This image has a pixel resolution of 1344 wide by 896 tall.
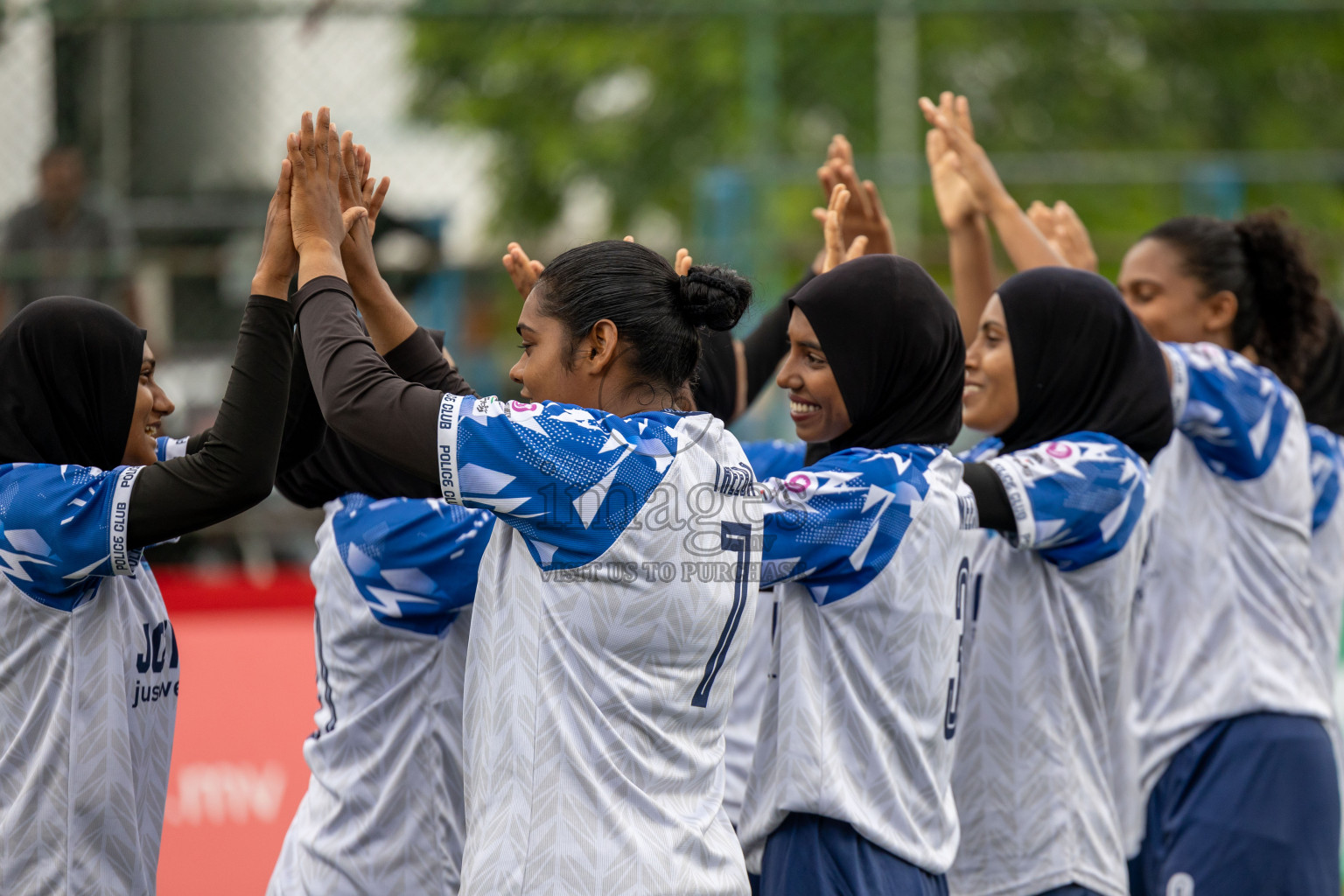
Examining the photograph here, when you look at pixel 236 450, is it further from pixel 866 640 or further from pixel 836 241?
pixel 836 241

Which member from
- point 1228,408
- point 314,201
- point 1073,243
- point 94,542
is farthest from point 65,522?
point 1073,243

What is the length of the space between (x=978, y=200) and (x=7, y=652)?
262 cm

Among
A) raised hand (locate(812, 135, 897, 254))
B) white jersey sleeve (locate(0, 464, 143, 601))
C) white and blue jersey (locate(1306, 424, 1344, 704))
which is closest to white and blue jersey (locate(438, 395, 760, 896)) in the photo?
white jersey sleeve (locate(0, 464, 143, 601))

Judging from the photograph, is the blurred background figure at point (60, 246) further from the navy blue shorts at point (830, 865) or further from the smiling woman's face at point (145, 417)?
the navy blue shorts at point (830, 865)

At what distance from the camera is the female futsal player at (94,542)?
2.51 meters

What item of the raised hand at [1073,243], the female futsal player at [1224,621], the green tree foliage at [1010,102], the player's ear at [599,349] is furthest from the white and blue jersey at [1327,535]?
the green tree foliage at [1010,102]

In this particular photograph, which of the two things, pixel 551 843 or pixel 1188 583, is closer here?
pixel 551 843

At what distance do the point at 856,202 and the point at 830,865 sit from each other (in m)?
1.85

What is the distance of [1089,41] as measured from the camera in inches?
565

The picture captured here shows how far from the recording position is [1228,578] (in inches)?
144

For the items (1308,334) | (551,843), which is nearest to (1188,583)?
(1308,334)

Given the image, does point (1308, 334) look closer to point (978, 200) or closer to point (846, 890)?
point (978, 200)

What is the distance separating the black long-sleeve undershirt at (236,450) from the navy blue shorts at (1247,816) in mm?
2396

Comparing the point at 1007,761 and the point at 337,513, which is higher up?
the point at 337,513
